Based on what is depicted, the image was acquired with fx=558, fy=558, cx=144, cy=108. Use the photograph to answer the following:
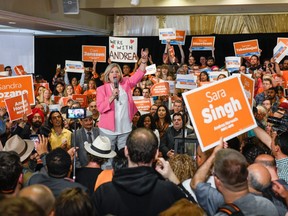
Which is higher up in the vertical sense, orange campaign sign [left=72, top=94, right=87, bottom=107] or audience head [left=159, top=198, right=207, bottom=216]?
audience head [left=159, top=198, right=207, bottom=216]

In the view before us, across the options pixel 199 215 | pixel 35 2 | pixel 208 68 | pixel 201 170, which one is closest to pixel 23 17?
pixel 35 2

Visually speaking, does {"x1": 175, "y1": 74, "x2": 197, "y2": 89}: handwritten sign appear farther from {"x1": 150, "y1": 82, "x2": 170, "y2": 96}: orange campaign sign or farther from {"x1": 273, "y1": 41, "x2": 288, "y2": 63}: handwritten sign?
{"x1": 273, "y1": 41, "x2": 288, "y2": 63}: handwritten sign

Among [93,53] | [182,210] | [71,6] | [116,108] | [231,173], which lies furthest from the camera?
[93,53]

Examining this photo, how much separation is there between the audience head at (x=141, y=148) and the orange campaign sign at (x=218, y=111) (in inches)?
29.0

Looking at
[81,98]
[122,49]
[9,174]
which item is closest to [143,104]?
[81,98]

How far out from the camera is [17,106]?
700cm

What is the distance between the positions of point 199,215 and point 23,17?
9719 millimetres

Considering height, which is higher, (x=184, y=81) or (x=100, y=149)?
(x=184, y=81)

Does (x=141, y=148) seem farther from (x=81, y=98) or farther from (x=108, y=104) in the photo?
(x=81, y=98)

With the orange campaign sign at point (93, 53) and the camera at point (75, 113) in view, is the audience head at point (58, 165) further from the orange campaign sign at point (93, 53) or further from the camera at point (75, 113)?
the orange campaign sign at point (93, 53)

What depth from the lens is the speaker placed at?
12492 mm

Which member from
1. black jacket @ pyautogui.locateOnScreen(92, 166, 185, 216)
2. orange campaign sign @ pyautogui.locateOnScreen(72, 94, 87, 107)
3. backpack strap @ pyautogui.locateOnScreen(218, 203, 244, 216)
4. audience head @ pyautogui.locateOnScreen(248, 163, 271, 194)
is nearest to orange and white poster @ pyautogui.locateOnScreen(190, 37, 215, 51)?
orange campaign sign @ pyautogui.locateOnScreen(72, 94, 87, 107)

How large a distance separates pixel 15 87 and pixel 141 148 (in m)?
4.68

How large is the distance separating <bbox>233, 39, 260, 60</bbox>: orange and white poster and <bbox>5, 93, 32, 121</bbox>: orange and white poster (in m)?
6.20
